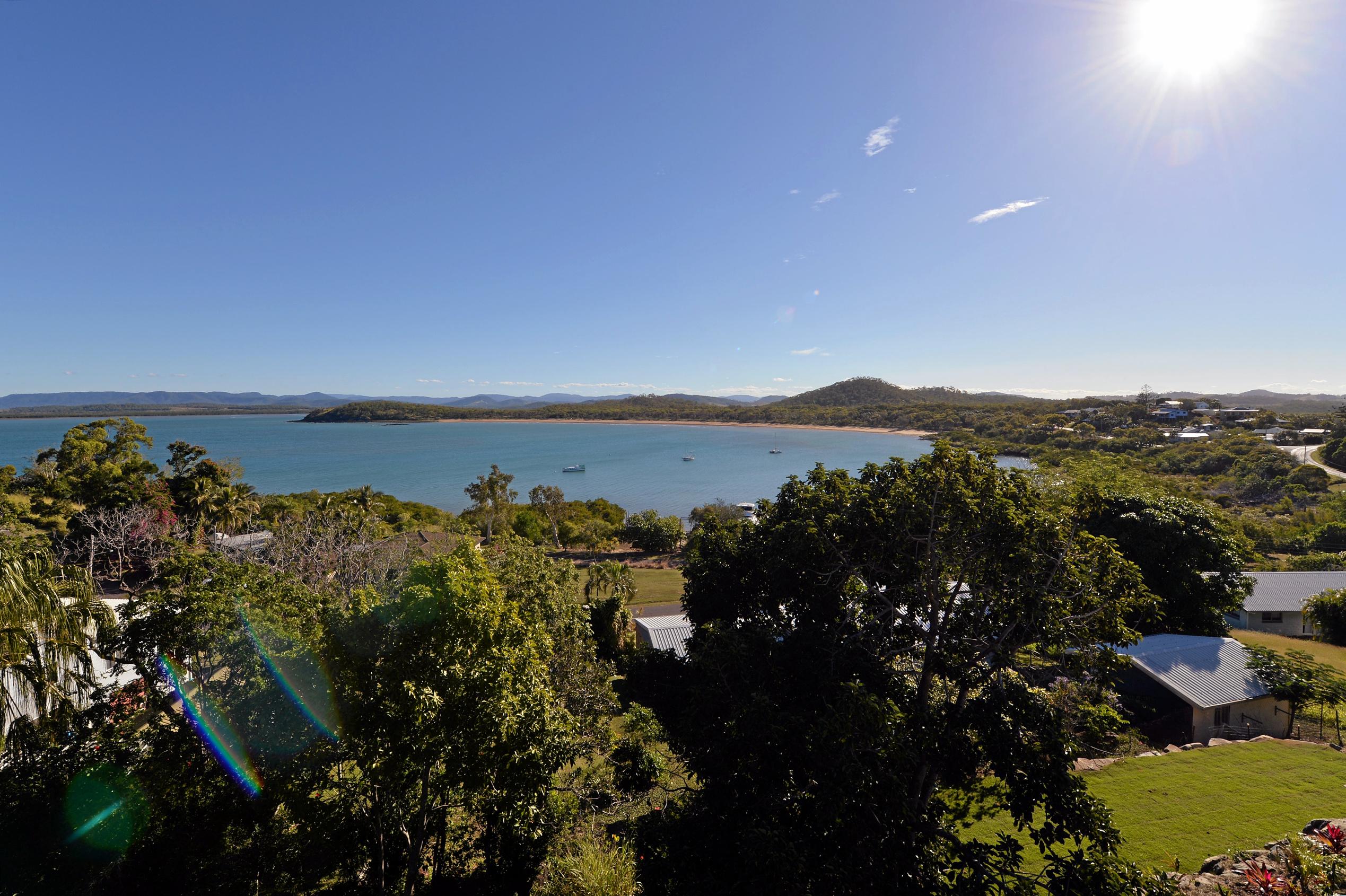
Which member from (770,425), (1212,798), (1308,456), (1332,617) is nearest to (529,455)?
(770,425)

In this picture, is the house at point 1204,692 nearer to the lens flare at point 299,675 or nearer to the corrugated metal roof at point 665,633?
the corrugated metal roof at point 665,633

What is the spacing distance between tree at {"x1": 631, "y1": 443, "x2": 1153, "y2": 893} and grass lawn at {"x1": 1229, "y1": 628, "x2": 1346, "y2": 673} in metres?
14.7

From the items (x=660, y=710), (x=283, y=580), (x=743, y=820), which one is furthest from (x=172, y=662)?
(x=660, y=710)

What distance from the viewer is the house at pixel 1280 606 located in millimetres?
20016

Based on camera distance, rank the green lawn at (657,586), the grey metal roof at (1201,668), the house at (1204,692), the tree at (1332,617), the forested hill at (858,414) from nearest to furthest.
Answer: the house at (1204,692)
the grey metal roof at (1201,668)
the tree at (1332,617)
the green lawn at (657,586)
the forested hill at (858,414)

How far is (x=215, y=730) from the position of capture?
5695mm

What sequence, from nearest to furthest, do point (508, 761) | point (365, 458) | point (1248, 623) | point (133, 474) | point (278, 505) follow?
point (508, 761)
point (1248, 623)
point (133, 474)
point (278, 505)
point (365, 458)

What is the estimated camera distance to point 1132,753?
37.9 ft

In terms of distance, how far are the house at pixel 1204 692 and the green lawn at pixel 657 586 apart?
15.7m

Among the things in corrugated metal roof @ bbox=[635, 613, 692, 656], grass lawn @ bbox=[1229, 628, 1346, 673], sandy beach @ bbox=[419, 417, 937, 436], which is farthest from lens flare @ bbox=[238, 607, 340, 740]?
sandy beach @ bbox=[419, 417, 937, 436]

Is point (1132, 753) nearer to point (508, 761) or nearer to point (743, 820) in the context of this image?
point (743, 820)

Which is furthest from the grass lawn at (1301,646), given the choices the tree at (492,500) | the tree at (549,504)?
the tree at (492,500)

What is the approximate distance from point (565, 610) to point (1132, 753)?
12703 mm

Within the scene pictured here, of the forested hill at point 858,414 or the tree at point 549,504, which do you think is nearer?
the tree at point 549,504
